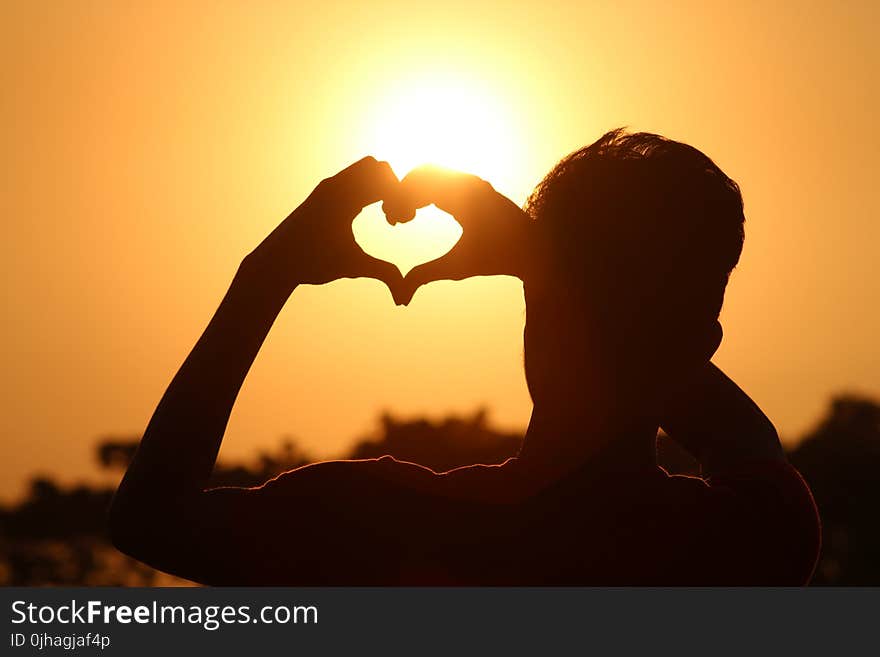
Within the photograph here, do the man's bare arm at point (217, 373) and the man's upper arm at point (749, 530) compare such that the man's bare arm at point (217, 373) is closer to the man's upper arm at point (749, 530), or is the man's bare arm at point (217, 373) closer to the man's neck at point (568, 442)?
the man's neck at point (568, 442)

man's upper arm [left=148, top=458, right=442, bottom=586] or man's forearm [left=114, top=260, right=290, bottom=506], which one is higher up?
man's forearm [left=114, top=260, right=290, bottom=506]

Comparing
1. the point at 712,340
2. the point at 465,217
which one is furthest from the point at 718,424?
the point at 465,217

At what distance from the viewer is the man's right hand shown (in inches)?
95.0

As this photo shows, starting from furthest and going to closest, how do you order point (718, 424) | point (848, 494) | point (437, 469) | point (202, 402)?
1. point (437, 469)
2. point (848, 494)
3. point (718, 424)
4. point (202, 402)

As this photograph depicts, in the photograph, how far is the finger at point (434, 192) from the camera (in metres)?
2.41

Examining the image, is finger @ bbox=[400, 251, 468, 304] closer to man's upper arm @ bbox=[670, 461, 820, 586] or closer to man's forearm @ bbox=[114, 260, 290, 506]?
man's forearm @ bbox=[114, 260, 290, 506]

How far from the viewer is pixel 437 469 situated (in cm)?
7906

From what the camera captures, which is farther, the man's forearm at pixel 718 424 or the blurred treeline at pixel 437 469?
the blurred treeline at pixel 437 469

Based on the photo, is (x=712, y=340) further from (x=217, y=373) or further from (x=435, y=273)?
(x=217, y=373)

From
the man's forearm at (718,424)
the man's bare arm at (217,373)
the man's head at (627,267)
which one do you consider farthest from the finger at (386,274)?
the man's forearm at (718,424)

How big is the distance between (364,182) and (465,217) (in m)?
0.22

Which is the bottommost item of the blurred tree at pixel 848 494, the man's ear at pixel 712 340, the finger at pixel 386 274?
the finger at pixel 386 274

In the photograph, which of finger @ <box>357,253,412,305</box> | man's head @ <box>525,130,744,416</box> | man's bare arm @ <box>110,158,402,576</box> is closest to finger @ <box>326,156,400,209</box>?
man's bare arm @ <box>110,158,402,576</box>

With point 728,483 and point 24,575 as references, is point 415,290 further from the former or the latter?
point 24,575
